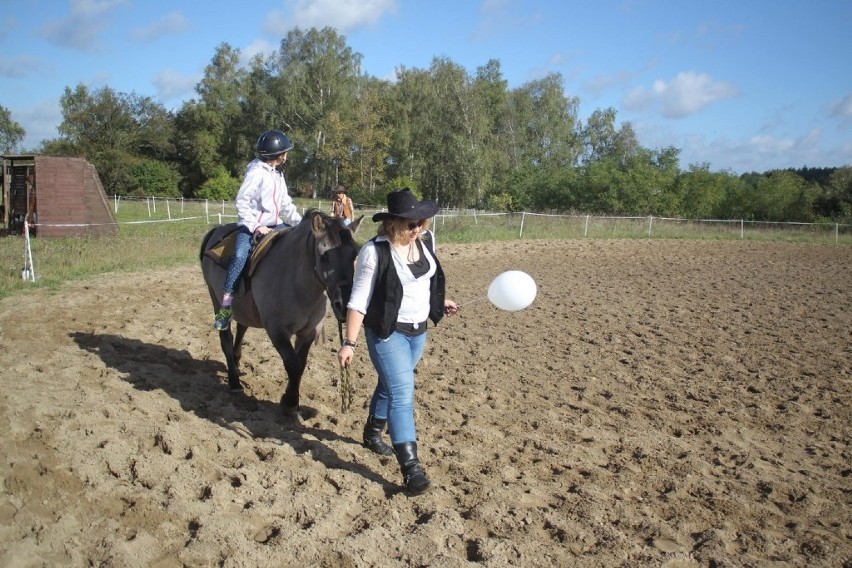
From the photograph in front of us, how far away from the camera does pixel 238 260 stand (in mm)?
6047

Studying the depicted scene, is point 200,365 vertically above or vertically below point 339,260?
below

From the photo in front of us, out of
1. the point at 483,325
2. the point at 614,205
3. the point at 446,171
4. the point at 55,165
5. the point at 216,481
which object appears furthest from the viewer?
the point at 446,171

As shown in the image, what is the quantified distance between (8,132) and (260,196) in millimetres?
80413

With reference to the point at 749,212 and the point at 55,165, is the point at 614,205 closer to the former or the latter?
the point at 749,212

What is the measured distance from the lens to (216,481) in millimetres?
4109

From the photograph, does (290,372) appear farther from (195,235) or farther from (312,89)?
(312,89)

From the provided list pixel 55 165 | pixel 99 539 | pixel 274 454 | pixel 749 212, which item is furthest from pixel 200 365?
pixel 749 212

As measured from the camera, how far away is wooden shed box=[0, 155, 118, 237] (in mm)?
22250

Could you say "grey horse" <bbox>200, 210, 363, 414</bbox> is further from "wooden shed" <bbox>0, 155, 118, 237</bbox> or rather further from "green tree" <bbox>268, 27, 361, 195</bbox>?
"green tree" <bbox>268, 27, 361, 195</bbox>

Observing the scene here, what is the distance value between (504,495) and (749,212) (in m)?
43.8

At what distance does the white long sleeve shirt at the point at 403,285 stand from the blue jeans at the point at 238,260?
7.71ft

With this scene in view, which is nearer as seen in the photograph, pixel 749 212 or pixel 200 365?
pixel 200 365

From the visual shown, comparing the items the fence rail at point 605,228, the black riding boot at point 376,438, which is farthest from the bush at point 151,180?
the black riding boot at point 376,438

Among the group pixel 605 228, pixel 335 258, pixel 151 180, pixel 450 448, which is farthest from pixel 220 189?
pixel 450 448
